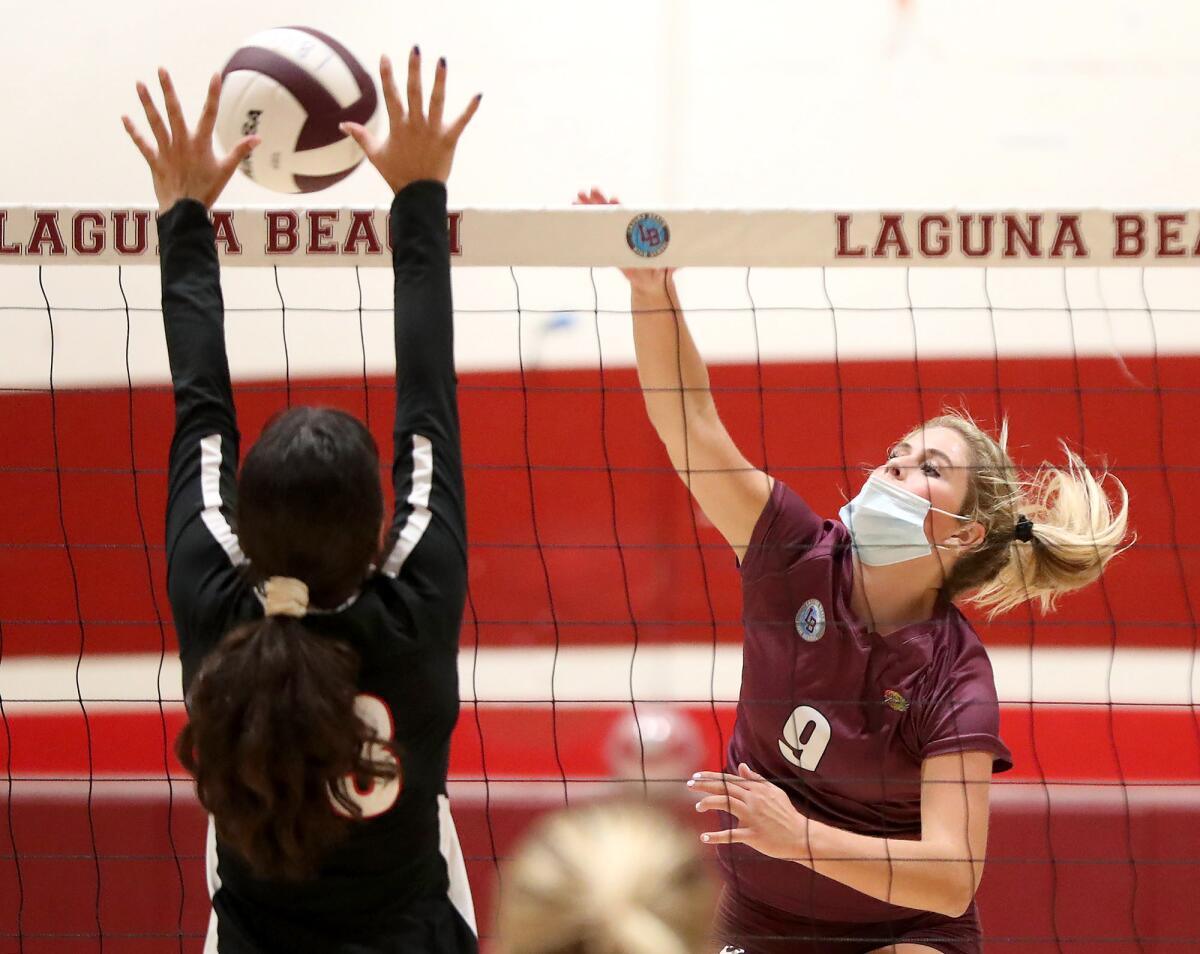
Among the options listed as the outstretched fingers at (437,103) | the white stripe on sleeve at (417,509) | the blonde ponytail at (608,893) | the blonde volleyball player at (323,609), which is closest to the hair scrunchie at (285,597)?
the blonde volleyball player at (323,609)

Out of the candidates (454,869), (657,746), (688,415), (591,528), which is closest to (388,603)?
(454,869)

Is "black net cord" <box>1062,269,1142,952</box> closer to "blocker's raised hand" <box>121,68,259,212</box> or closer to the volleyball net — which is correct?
the volleyball net

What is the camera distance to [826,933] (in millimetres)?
2291

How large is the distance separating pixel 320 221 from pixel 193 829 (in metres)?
1.98

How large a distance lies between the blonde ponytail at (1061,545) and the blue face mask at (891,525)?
5.6 inches

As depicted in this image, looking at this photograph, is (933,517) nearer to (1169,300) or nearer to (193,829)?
(1169,300)

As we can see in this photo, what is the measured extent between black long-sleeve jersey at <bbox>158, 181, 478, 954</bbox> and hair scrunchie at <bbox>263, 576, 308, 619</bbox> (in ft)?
0.14

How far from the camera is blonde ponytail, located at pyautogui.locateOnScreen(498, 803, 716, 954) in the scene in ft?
2.84

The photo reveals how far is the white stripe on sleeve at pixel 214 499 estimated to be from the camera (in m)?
1.43

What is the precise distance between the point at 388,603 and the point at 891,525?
1199 mm

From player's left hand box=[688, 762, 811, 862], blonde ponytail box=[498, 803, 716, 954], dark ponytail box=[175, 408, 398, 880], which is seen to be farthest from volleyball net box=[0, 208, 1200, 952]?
blonde ponytail box=[498, 803, 716, 954]

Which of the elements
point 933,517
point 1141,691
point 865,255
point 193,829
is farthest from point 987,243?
point 193,829

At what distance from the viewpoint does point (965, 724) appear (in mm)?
2152

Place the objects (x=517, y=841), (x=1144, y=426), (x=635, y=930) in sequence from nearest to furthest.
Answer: (x=635, y=930) → (x=517, y=841) → (x=1144, y=426)
